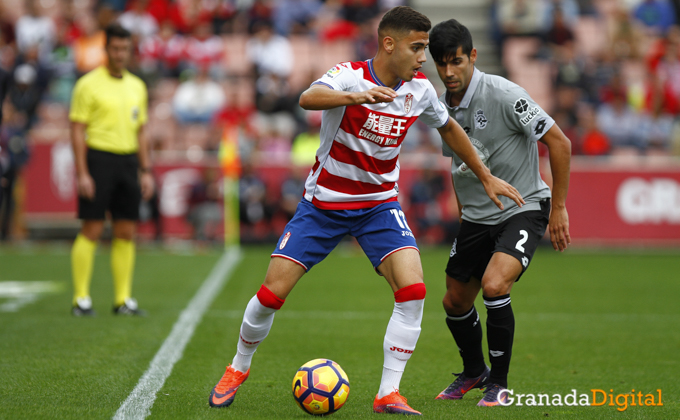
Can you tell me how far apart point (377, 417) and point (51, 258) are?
10.9 meters

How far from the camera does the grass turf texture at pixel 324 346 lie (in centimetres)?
479

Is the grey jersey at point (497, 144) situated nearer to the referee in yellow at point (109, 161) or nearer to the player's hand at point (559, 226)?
the player's hand at point (559, 226)

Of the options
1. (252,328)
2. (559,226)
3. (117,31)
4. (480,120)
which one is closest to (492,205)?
(559,226)

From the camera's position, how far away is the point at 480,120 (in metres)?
5.28

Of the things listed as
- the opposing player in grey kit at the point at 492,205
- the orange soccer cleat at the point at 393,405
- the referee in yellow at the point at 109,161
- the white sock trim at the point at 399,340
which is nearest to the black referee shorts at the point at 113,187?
the referee in yellow at the point at 109,161

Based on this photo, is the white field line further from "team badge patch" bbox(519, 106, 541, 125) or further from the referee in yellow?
"team badge patch" bbox(519, 106, 541, 125)

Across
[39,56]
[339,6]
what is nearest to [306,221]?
[39,56]

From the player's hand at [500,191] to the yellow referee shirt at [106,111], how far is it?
4.53 m

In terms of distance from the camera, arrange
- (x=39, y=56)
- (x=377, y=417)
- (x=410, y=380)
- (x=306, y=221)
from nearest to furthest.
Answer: (x=377, y=417)
(x=306, y=221)
(x=410, y=380)
(x=39, y=56)

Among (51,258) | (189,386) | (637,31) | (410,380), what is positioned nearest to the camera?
(189,386)

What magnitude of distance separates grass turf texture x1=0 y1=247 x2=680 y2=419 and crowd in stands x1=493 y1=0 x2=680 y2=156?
7092 millimetres

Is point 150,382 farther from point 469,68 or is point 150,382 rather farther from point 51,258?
point 51,258

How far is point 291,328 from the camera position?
306 inches

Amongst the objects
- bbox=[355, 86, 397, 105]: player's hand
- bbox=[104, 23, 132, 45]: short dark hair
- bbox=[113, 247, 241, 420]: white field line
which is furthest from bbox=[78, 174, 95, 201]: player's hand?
bbox=[355, 86, 397, 105]: player's hand
